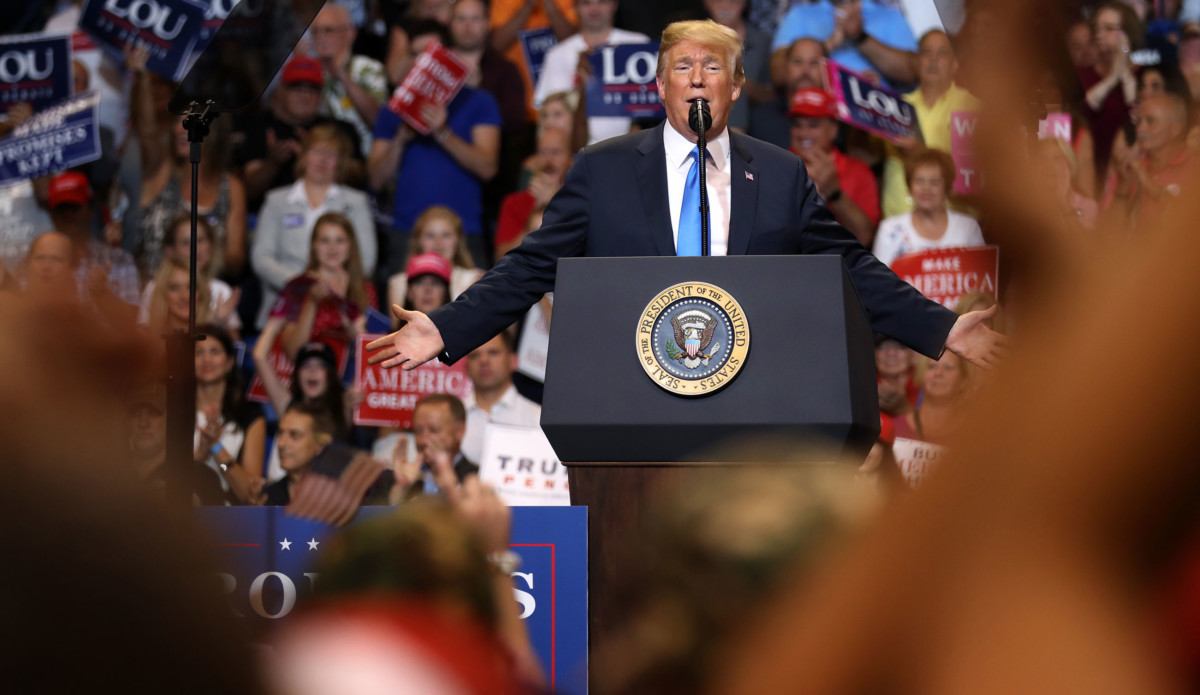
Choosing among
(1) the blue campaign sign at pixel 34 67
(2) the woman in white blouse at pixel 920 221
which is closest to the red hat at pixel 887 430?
(2) the woman in white blouse at pixel 920 221

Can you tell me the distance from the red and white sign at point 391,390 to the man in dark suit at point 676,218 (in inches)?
108

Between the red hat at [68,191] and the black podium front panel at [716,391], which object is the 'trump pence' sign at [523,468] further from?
the black podium front panel at [716,391]

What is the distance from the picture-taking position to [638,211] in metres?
2.17

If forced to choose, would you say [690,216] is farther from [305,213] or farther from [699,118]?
[305,213]

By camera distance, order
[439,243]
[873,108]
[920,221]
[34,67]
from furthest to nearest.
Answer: [34,67] < [439,243] < [873,108] < [920,221]

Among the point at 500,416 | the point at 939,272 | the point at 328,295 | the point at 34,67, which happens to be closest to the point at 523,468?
the point at 500,416

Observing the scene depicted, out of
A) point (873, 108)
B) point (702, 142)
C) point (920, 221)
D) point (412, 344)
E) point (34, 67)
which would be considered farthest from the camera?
point (34, 67)

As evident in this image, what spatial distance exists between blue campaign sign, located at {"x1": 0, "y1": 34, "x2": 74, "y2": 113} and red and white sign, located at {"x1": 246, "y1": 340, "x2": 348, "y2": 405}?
1.77 m

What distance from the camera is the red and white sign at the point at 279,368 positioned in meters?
5.03

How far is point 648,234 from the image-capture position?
216 centimetres

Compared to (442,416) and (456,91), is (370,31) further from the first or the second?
(442,416)

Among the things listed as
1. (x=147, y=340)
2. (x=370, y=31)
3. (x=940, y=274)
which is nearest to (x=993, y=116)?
(x=147, y=340)

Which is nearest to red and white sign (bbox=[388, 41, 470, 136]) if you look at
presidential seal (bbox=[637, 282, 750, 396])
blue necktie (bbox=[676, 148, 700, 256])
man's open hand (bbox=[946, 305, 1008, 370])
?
blue necktie (bbox=[676, 148, 700, 256])

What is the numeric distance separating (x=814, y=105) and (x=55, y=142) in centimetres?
340
